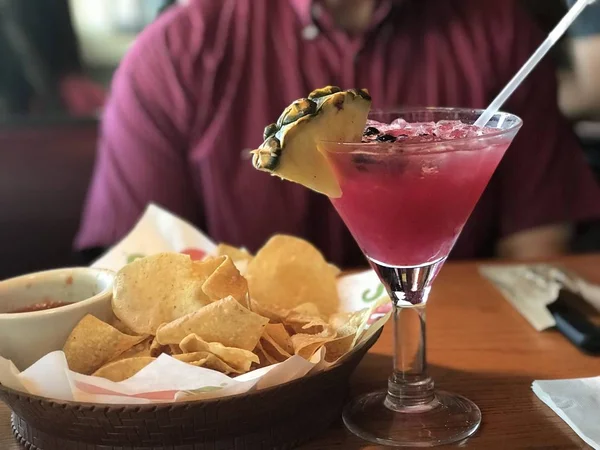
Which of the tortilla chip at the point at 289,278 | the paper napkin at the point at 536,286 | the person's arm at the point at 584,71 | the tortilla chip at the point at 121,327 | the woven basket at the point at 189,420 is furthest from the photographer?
the person's arm at the point at 584,71

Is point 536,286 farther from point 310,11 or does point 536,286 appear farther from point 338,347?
point 310,11

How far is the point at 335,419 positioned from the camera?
2.20ft

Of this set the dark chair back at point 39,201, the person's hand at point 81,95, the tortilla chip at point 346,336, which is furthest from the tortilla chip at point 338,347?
the person's hand at point 81,95

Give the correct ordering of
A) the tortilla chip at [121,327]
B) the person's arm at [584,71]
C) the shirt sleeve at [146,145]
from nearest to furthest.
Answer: the tortilla chip at [121,327] < the shirt sleeve at [146,145] < the person's arm at [584,71]

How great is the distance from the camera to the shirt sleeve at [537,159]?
4.91ft

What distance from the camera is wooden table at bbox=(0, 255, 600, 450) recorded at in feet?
2.10

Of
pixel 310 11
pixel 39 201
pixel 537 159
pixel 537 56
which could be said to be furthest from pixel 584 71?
pixel 39 201

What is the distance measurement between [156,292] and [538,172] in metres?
1.04

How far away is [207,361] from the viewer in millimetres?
618

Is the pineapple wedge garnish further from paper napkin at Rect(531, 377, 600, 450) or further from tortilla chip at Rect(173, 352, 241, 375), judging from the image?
paper napkin at Rect(531, 377, 600, 450)

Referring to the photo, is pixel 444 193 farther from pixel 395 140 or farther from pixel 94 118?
pixel 94 118

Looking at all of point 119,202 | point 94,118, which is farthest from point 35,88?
point 119,202

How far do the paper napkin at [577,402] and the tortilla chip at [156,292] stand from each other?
1.06 ft

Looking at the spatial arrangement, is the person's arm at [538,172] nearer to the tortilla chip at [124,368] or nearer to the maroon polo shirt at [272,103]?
the maroon polo shirt at [272,103]
